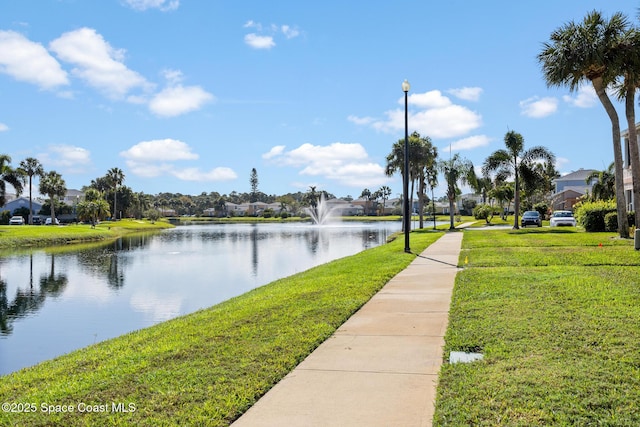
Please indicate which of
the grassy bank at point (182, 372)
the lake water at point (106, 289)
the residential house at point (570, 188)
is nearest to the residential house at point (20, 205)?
the lake water at point (106, 289)

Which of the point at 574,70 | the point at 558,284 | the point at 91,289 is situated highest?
the point at 574,70

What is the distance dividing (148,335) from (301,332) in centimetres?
303

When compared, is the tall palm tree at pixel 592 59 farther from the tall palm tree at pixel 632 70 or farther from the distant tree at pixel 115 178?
the distant tree at pixel 115 178

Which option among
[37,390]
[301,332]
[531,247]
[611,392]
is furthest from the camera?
[531,247]

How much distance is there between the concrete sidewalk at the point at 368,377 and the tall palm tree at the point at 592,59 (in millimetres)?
17184

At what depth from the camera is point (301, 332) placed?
25.3ft

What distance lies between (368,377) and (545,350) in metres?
2.17

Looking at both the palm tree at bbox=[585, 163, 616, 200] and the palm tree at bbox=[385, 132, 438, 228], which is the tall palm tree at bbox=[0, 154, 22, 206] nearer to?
the palm tree at bbox=[385, 132, 438, 228]

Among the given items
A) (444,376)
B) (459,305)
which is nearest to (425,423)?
(444,376)

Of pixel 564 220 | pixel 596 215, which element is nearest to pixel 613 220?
pixel 596 215

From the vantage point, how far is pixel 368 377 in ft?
18.6

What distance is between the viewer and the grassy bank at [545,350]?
4449 mm

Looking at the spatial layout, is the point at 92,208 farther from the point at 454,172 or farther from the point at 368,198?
the point at 368,198

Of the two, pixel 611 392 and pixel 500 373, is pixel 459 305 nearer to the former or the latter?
pixel 500 373
